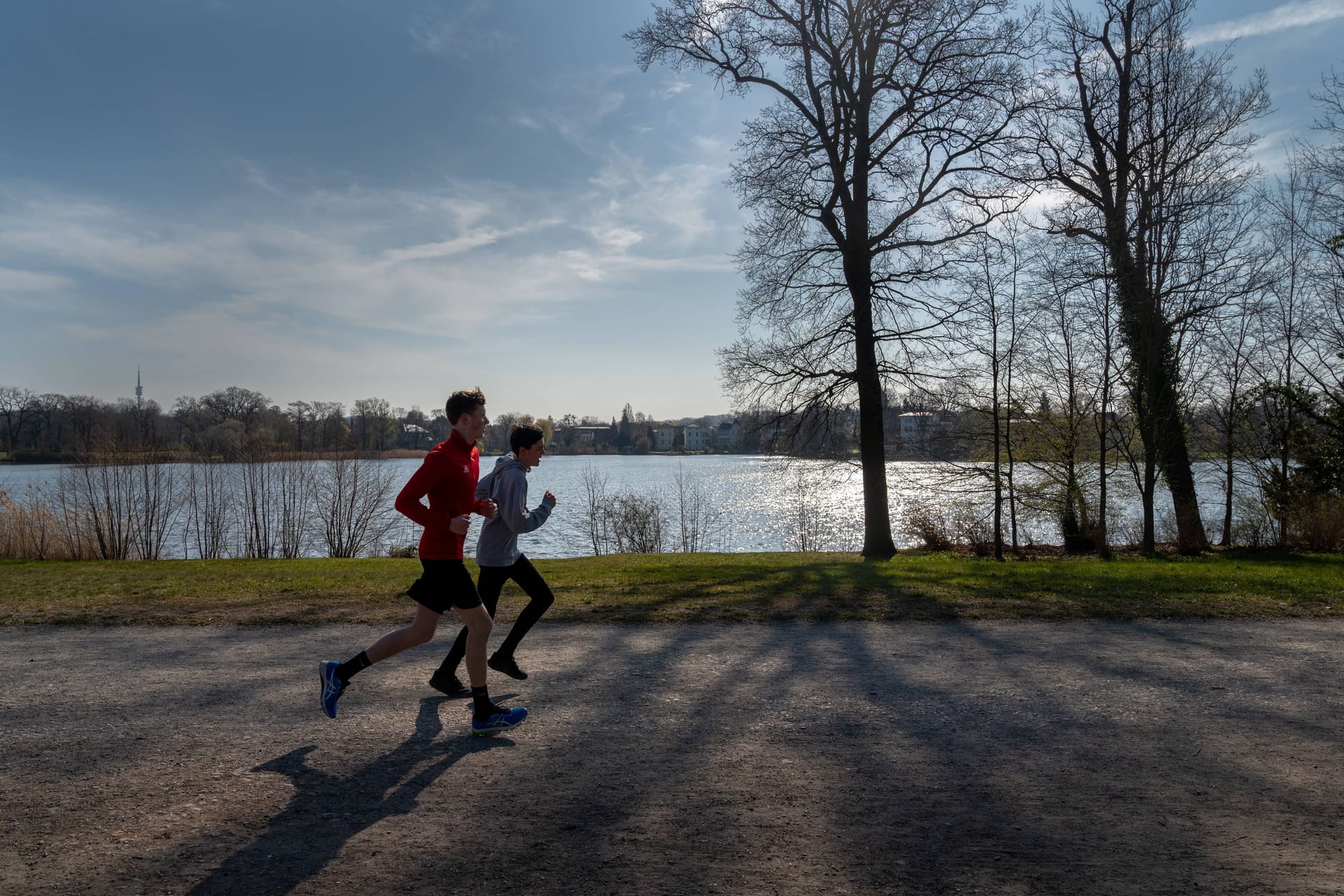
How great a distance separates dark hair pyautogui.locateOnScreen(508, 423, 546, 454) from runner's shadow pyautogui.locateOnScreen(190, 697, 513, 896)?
72.1 inches

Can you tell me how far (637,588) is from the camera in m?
10.6

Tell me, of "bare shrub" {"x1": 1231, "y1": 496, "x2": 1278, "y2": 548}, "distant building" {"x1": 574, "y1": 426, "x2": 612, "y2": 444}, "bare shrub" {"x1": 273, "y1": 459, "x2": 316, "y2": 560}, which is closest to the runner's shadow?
"bare shrub" {"x1": 273, "y1": 459, "x2": 316, "y2": 560}

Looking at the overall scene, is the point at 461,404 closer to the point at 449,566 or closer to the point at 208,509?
the point at 449,566

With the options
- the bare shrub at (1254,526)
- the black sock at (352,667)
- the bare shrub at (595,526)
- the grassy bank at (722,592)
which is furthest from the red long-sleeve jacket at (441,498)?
the bare shrub at (1254,526)

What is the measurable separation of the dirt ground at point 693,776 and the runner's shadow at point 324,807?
1 centimetres

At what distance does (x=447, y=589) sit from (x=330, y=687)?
39.3 inches

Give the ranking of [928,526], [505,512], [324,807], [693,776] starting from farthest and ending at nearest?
[928,526]
[505,512]
[693,776]
[324,807]

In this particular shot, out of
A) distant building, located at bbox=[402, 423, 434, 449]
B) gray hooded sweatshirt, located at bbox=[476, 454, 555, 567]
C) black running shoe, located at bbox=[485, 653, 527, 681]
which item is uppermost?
distant building, located at bbox=[402, 423, 434, 449]

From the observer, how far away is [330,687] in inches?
195

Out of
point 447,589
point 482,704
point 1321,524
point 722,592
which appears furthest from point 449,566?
point 1321,524

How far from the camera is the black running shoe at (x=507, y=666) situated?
18.9ft

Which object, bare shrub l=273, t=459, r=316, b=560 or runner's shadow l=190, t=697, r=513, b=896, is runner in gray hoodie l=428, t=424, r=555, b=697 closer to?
runner's shadow l=190, t=697, r=513, b=896

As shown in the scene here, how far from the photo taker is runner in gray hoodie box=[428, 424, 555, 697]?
5.22 metres

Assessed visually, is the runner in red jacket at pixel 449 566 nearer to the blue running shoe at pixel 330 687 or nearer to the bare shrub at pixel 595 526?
the blue running shoe at pixel 330 687
